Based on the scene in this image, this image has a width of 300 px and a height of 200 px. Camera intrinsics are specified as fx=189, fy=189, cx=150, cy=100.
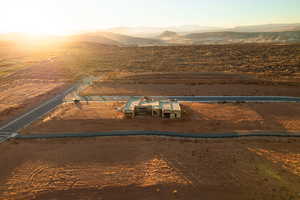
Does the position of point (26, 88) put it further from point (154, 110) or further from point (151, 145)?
point (151, 145)

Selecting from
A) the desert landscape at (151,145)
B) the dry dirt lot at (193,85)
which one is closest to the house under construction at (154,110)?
the desert landscape at (151,145)

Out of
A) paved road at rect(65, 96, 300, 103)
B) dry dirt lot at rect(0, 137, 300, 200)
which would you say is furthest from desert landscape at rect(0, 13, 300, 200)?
paved road at rect(65, 96, 300, 103)

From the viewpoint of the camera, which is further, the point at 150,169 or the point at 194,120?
the point at 194,120

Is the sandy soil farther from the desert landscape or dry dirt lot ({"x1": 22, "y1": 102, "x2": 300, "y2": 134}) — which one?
dry dirt lot ({"x1": 22, "y1": 102, "x2": 300, "y2": 134})

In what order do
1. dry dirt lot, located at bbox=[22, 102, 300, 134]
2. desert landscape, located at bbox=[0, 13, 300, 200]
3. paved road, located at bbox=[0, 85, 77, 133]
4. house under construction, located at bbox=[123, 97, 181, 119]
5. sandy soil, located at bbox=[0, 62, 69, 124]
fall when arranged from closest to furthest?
desert landscape, located at bbox=[0, 13, 300, 200], dry dirt lot, located at bbox=[22, 102, 300, 134], paved road, located at bbox=[0, 85, 77, 133], house under construction, located at bbox=[123, 97, 181, 119], sandy soil, located at bbox=[0, 62, 69, 124]

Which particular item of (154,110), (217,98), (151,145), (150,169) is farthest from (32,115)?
(217,98)

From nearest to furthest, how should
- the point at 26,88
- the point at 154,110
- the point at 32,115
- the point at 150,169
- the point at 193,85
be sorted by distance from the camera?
the point at 150,169 → the point at 154,110 → the point at 32,115 → the point at 193,85 → the point at 26,88
